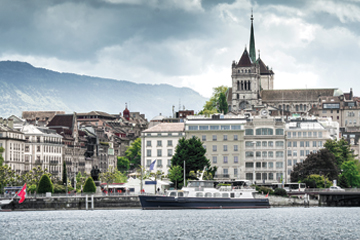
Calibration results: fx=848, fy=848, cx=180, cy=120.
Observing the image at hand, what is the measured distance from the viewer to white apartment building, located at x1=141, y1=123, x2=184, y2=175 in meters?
173

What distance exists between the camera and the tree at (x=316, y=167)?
161625 mm

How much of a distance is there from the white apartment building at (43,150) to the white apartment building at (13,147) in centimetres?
268

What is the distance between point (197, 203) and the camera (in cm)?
12519

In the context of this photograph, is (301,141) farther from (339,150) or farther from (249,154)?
(249,154)

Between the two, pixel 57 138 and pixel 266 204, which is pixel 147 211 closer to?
pixel 266 204

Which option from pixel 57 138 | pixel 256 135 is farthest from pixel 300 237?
pixel 57 138

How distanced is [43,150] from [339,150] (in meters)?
Answer: 64.8

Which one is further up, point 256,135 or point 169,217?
point 256,135

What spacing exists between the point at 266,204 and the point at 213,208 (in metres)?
8.60

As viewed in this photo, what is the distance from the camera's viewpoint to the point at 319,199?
145 meters

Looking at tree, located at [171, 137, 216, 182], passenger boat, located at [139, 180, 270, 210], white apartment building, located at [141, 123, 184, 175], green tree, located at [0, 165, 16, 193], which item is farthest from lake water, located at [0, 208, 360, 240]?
white apartment building, located at [141, 123, 184, 175]

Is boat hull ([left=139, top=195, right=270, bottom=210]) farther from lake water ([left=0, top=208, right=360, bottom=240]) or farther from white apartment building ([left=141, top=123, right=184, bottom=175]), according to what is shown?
white apartment building ([left=141, top=123, right=184, bottom=175])

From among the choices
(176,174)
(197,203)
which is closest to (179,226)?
(197,203)

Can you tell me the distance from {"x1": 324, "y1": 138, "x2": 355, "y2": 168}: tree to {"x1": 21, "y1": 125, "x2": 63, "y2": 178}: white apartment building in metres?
60.3
